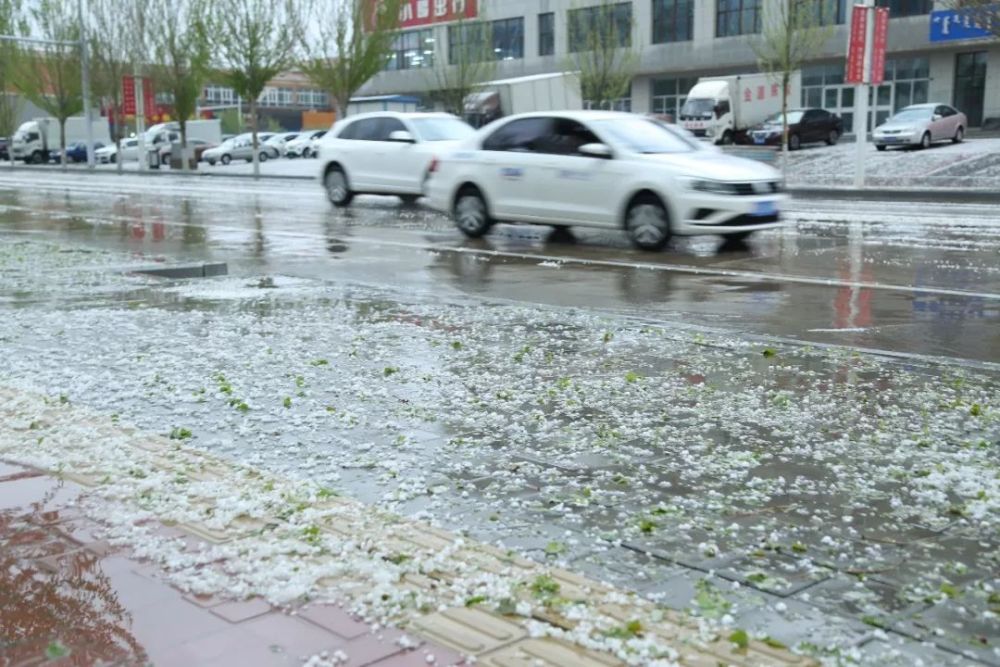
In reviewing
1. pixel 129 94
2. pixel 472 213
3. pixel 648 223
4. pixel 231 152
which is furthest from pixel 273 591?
pixel 231 152

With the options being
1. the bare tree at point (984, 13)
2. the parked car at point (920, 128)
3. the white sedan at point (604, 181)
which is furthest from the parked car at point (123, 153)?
the white sedan at point (604, 181)

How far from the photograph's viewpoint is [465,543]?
415 centimetres

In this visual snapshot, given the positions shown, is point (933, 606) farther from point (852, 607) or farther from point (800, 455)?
point (800, 455)

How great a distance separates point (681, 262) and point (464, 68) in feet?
109

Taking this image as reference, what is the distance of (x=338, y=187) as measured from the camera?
22.8m

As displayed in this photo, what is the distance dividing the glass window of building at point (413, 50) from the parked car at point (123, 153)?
17.6 meters

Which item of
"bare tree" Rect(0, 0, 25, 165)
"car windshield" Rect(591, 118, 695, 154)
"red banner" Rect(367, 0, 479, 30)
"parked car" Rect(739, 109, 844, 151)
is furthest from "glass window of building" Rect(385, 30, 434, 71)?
"car windshield" Rect(591, 118, 695, 154)

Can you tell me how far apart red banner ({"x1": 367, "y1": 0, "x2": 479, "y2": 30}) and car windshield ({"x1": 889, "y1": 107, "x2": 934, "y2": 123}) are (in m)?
22.9

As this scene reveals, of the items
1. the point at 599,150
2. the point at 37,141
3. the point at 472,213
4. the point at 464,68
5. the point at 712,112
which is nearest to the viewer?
the point at 599,150

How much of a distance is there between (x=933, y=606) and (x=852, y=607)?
0.85 feet

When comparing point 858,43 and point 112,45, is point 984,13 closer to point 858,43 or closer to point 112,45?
point 858,43

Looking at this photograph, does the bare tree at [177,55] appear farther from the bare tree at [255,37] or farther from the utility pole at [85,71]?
the bare tree at [255,37]

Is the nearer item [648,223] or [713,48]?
[648,223]

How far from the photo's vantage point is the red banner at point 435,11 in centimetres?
5419
